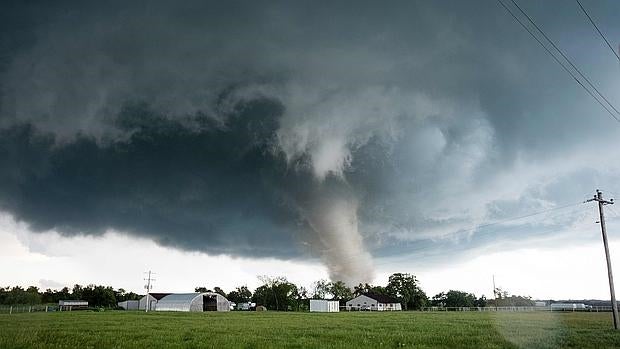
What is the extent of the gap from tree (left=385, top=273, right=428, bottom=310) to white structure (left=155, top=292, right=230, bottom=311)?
57.2 m

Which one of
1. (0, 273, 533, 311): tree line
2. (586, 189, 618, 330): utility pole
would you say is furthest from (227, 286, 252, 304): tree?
(586, 189, 618, 330): utility pole

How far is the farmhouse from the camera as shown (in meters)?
149

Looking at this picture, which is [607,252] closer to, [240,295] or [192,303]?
[192,303]

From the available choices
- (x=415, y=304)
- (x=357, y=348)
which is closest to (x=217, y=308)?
(x=415, y=304)

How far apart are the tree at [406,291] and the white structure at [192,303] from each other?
2253 inches

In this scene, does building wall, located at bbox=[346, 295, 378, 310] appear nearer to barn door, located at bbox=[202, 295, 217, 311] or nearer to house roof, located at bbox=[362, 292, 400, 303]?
house roof, located at bbox=[362, 292, 400, 303]

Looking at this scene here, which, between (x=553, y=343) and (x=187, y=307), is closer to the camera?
(x=553, y=343)

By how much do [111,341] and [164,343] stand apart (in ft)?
10.0

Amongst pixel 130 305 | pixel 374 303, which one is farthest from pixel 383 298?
pixel 130 305

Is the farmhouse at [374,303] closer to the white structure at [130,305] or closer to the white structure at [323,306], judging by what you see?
the white structure at [323,306]

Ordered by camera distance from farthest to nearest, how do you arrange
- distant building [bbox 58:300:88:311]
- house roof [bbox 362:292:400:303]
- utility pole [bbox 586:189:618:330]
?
1. house roof [bbox 362:292:400:303]
2. distant building [bbox 58:300:88:311]
3. utility pole [bbox 586:189:618:330]

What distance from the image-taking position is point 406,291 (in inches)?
6348

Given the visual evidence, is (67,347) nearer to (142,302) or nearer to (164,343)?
(164,343)

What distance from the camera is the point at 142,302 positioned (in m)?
146
